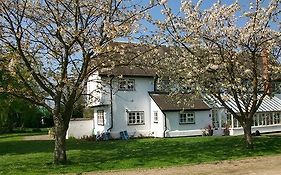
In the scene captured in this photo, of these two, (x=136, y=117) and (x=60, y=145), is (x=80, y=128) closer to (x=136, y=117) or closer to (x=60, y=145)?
(x=136, y=117)

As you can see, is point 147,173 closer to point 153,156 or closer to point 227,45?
point 153,156

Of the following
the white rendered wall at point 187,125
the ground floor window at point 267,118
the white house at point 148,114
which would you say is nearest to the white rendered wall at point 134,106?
the white house at point 148,114

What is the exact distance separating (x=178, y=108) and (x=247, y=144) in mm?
14242

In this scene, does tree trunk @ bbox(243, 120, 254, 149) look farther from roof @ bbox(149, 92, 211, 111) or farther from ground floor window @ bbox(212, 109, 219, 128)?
ground floor window @ bbox(212, 109, 219, 128)

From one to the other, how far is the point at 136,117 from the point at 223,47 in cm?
1733

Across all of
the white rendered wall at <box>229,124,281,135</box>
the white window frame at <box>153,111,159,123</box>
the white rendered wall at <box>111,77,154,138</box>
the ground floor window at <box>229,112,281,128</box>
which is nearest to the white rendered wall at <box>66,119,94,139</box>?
the white rendered wall at <box>111,77,154,138</box>

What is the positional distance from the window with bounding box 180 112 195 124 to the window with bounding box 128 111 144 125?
3.74m

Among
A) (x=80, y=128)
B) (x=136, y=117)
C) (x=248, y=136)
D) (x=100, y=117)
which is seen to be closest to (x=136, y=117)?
(x=136, y=117)

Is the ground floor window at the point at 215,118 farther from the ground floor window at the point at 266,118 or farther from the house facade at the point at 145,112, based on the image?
the ground floor window at the point at 266,118

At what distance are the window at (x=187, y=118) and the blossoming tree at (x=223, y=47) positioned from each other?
47.4ft

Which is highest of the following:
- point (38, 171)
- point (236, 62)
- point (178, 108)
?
point (236, 62)

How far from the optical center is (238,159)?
57.7ft

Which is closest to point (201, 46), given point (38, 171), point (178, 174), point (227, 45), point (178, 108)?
point (227, 45)

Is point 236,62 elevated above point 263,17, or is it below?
below
